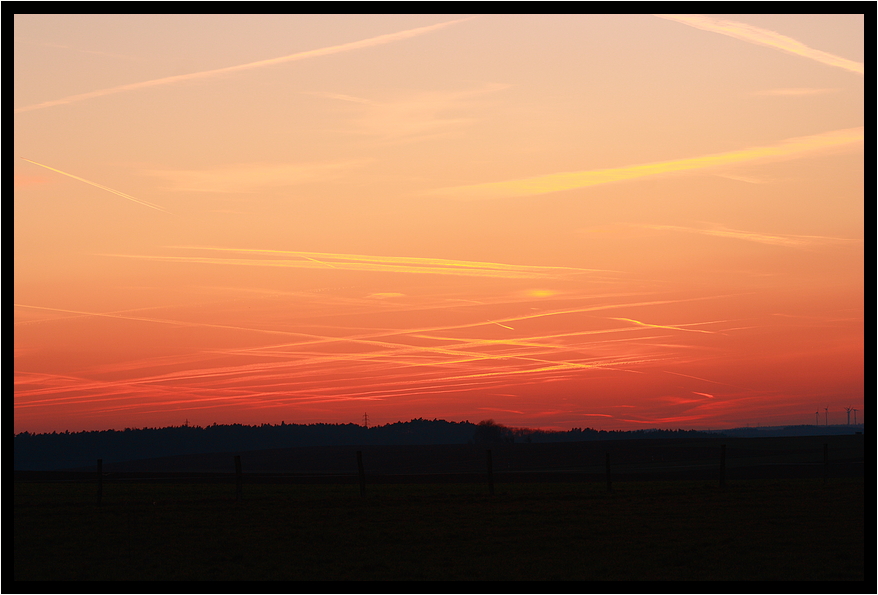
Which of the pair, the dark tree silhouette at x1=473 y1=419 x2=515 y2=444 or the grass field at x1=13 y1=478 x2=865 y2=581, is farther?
the dark tree silhouette at x1=473 y1=419 x2=515 y2=444

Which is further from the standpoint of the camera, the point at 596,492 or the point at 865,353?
the point at 596,492

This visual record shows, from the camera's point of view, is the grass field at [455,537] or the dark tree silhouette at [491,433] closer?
the grass field at [455,537]

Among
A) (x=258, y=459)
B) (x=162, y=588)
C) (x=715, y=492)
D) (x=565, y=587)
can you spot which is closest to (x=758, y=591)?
(x=565, y=587)

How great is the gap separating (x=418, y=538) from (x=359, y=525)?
2.82 metres

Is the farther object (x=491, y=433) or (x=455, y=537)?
(x=491, y=433)

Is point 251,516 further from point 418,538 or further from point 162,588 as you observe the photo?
point 162,588

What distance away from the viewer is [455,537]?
21281 millimetres

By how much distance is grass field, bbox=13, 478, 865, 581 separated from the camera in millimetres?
16922

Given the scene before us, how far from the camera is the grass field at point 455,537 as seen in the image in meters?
16.9

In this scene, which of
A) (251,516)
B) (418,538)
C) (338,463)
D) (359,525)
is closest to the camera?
(418,538)

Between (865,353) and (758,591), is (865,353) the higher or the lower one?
the higher one

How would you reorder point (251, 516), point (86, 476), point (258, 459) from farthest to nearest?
1. point (258, 459)
2. point (86, 476)
3. point (251, 516)

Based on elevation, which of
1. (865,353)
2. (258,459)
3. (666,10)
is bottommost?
(258,459)

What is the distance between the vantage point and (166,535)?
21.6 meters
